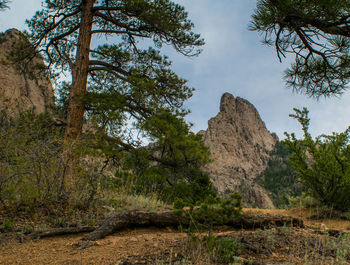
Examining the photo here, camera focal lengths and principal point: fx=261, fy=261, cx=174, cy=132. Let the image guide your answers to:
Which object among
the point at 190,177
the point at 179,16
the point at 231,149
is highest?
the point at 231,149

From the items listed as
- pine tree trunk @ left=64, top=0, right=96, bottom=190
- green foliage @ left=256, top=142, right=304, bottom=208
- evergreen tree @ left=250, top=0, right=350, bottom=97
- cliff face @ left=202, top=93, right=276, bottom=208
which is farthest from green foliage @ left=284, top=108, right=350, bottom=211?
cliff face @ left=202, top=93, right=276, bottom=208

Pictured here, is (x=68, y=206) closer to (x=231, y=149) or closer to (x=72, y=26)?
(x=72, y=26)

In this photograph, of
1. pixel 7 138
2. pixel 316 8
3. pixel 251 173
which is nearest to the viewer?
pixel 316 8

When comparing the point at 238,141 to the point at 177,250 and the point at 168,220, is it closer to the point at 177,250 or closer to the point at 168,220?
the point at 168,220

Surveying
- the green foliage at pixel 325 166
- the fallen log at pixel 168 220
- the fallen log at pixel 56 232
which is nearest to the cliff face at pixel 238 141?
the green foliage at pixel 325 166

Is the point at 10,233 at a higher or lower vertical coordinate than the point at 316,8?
lower

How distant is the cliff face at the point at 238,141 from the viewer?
88.6m

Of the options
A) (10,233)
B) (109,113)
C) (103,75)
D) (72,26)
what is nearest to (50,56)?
(72,26)

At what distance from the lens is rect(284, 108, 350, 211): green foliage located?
5.70 m

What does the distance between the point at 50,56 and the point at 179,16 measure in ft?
15.1

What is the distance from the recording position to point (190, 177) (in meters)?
8.34

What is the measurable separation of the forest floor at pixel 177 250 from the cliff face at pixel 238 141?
77.6 m

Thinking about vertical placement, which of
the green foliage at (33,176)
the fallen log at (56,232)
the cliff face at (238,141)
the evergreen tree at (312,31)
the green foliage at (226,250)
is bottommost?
the fallen log at (56,232)

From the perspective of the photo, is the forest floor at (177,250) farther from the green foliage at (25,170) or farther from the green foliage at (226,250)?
the green foliage at (25,170)
